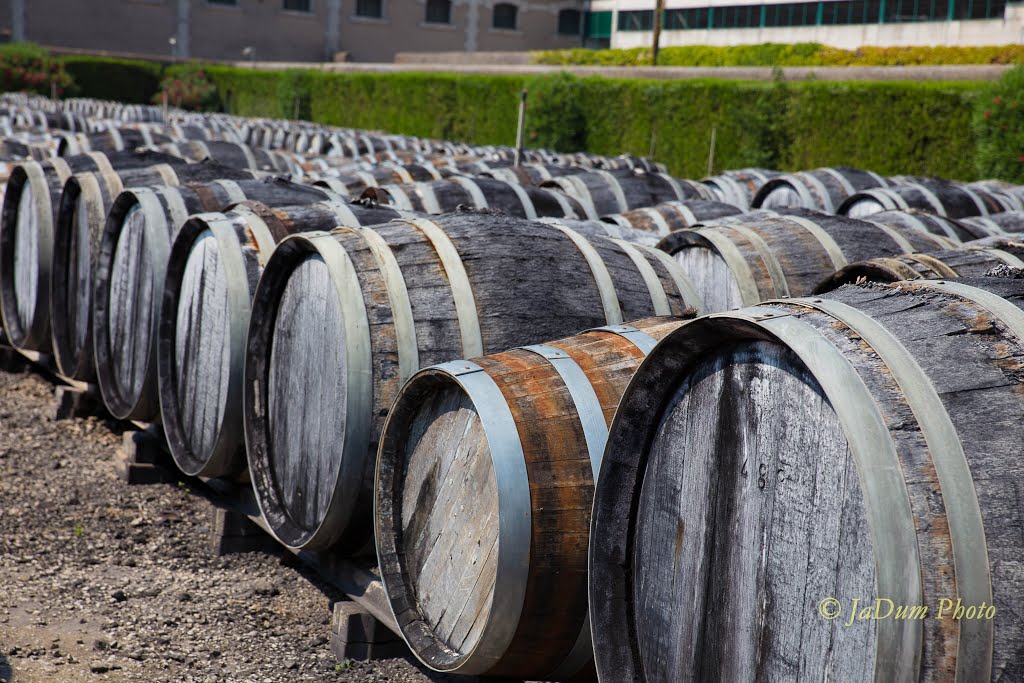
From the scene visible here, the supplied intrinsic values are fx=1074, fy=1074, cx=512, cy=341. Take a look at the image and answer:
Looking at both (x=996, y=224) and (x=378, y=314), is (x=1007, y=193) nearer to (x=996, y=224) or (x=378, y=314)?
(x=996, y=224)

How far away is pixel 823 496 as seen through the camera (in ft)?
6.47

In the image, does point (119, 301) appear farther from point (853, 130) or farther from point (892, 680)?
point (853, 130)

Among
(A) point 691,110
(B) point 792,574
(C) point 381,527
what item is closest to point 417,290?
(C) point 381,527

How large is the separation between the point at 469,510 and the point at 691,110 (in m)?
22.7

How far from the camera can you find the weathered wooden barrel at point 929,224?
5328mm

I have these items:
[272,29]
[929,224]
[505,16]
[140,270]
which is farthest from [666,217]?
[505,16]

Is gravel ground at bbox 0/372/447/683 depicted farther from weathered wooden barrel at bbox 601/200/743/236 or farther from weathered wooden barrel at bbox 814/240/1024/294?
weathered wooden barrel at bbox 601/200/743/236

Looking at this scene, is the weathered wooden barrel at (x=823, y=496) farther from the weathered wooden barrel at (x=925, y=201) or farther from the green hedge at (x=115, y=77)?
the green hedge at (x=115, y=77)

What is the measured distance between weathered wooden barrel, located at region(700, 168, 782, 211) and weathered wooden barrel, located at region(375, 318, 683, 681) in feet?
23.1

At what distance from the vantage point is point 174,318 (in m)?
4.96

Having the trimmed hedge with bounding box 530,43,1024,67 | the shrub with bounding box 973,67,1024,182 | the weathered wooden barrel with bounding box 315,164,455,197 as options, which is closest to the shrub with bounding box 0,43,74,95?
the trimmed hedge with bounding box 530,43,1024,67

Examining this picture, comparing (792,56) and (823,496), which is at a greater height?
(792,56)

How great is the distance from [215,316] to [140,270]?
1021mm

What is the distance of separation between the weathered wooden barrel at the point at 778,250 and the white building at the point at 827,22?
110 ft
